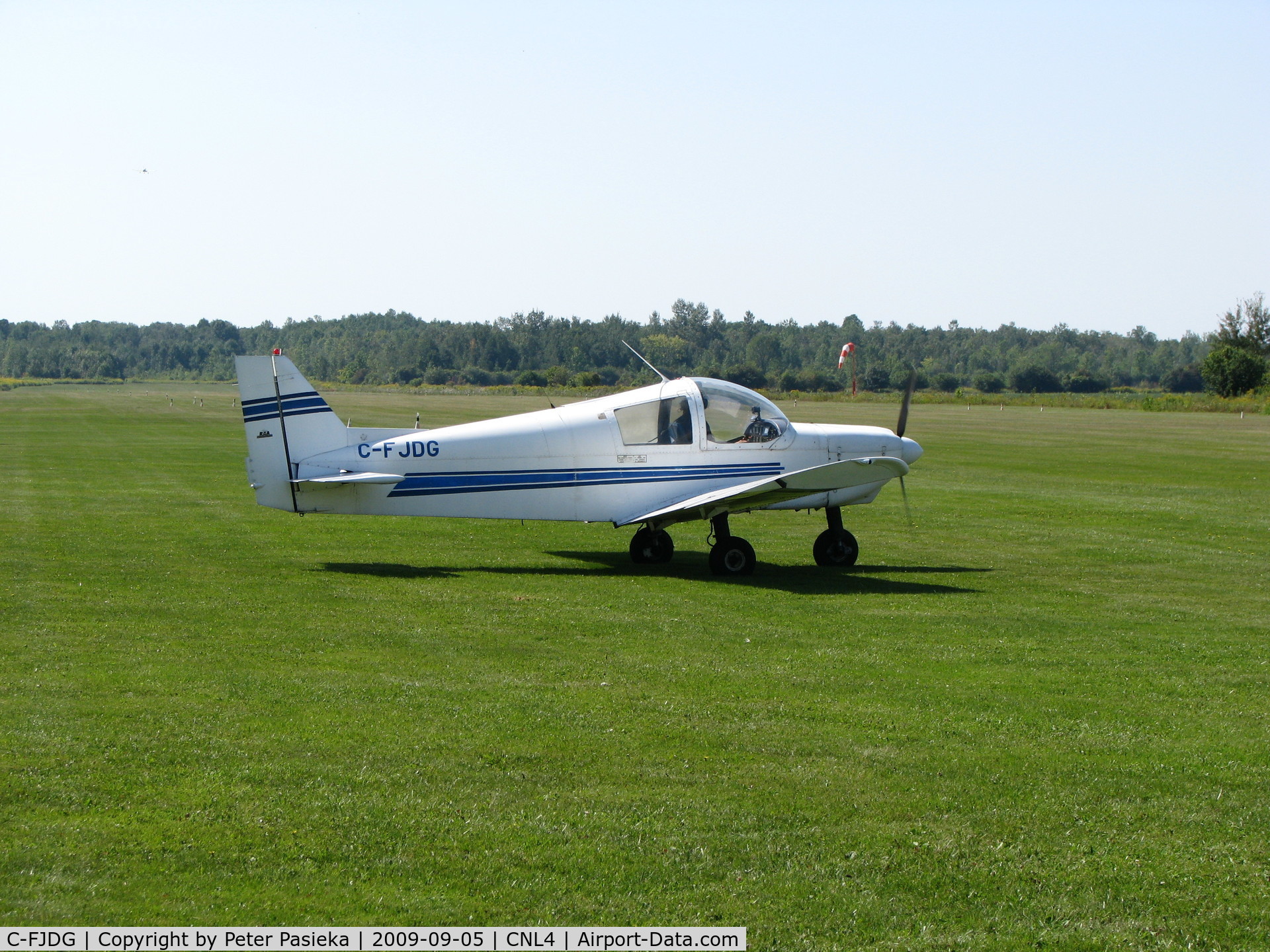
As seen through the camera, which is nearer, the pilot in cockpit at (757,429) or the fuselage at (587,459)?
the fuselage at (587,459)

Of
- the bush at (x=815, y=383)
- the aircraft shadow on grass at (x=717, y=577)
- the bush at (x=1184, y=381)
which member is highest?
the bush at (x=815, y=383)

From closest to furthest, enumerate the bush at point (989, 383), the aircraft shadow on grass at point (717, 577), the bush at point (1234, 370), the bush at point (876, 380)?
the aircraft shadow on grass at point (717, 577) < the bush at point (1234, 370) < the bush at point (876, 380) < the bush at point (989, 383)

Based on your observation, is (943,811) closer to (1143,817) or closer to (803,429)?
(1143,817)

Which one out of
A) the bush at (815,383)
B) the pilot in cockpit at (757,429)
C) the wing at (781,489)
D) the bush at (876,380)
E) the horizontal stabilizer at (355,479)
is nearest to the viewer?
the wing at (781,489)

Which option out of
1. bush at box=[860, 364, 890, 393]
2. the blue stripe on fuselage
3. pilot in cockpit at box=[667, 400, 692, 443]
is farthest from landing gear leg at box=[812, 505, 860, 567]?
bush at box=[860, 364, 890, 393]

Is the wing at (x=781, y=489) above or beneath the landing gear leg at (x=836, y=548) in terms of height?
above

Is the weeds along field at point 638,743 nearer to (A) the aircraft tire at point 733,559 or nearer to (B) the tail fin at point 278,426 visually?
(A) the aircraft tire at point 733,559

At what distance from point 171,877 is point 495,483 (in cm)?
910

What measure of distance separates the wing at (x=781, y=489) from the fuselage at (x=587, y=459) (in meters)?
0.35

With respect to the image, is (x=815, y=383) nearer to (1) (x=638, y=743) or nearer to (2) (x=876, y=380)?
(2) (x=876, y=380)

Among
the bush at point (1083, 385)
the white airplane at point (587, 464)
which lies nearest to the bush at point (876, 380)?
the bush at point (1083, 385)

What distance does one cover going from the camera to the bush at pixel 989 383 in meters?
124

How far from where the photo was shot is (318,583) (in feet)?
41.3

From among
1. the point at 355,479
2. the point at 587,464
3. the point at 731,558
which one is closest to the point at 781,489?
the point at 731,558
